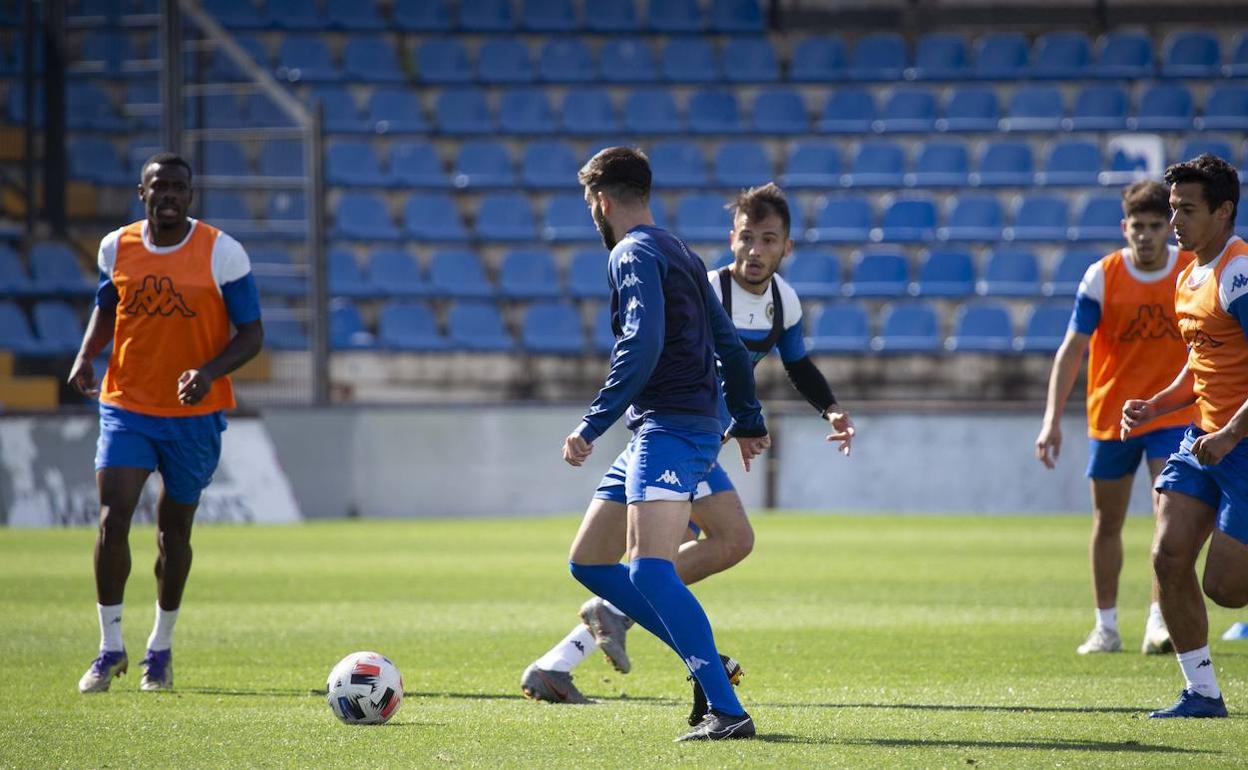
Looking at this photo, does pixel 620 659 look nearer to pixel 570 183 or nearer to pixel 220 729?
pixel 220 729

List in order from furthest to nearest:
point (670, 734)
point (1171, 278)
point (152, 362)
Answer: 1. point (1171, 278)
2. point (152, 362)
3. point (670, 734)

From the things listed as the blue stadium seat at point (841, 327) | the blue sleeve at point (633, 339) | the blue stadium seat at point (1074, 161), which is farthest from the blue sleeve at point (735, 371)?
the blue stadium seat at point (1074, 161)

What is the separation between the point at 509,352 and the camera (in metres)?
23.0

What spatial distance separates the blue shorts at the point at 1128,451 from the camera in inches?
366

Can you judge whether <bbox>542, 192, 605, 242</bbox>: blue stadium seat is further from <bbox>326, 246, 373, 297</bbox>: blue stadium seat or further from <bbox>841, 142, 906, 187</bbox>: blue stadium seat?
<bbox>841, 142, 906, 187</bbox>: blue stadium seat

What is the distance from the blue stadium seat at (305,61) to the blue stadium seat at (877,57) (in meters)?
8.20

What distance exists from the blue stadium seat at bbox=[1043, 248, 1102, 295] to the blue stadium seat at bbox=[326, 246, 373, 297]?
31.5 feet

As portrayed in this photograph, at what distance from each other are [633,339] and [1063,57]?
2255cm

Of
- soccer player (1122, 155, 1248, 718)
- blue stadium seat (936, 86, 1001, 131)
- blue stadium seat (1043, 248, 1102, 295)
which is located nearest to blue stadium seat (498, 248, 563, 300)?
blue stadium seat (936, 86, 1001, 131)

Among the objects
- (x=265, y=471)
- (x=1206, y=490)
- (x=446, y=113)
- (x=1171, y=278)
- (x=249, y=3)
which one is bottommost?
(x=265, y=471)

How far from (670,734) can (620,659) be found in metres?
1.14

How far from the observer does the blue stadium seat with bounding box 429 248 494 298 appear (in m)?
24.3

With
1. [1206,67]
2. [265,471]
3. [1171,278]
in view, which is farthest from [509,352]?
[1171,278]

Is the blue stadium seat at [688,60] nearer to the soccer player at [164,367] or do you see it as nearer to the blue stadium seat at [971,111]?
the blue stadium seat at [971,111]
